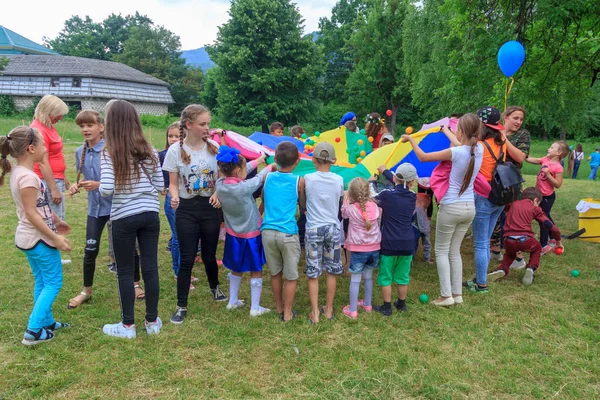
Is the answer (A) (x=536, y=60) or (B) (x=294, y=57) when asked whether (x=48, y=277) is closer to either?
(A) (x=536, y=60)

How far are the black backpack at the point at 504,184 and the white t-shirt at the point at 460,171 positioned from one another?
469 millimetres

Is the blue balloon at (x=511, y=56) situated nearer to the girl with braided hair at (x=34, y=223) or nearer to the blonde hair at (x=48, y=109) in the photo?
the blonde hair at (x=48, y=109)

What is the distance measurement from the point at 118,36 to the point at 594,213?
238 feet

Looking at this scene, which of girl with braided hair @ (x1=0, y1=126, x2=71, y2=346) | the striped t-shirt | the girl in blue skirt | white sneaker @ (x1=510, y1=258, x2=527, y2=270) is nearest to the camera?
girl with braided hair @ (x1=0, y1=126, x2=71, y2=346)

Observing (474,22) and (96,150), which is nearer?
(96,150)

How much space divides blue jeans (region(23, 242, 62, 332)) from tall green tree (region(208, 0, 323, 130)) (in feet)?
88.6

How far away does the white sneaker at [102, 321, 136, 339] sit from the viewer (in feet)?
11.6

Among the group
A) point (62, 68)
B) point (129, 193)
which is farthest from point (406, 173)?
point (62, 68)

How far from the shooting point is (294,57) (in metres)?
31.1

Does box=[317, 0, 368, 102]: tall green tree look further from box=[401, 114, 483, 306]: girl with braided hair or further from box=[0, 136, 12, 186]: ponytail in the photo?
box=[0, 136, 12, 186]: ponytail

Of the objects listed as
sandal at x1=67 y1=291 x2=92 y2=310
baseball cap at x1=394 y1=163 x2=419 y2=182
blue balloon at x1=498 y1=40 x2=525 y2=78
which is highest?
blue balloon at x1=498 y1=40 x2=525 y2=78

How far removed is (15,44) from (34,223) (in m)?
66.9

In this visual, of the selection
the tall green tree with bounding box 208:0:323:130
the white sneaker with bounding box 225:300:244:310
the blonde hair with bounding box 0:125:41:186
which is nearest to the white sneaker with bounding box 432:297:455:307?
the white sneaker with bounding box 225:300:244:310

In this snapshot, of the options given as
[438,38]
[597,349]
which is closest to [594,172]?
[438,38]
